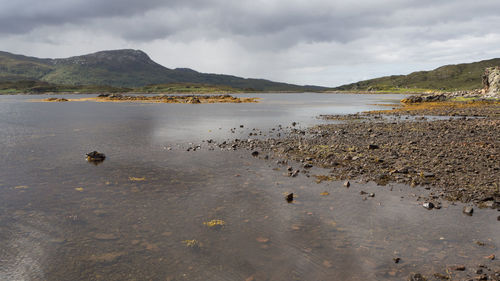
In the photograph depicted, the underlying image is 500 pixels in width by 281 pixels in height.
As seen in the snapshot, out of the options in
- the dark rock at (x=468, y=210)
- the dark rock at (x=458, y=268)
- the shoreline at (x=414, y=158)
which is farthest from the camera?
the shoreline at (x=414, y=158)

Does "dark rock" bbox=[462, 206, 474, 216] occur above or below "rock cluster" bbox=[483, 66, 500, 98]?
below

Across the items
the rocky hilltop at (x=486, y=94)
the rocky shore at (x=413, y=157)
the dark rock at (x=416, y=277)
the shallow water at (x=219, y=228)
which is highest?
the rocky hilltop at (x=486, y=94)

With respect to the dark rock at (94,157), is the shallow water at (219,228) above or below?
below

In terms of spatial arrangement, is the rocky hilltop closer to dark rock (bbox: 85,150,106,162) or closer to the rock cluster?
the rock cluster

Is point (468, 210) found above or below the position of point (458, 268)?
above

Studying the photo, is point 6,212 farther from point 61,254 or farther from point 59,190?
point 61,254

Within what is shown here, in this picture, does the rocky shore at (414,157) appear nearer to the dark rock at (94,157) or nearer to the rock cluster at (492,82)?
the dark rock at (94,157)

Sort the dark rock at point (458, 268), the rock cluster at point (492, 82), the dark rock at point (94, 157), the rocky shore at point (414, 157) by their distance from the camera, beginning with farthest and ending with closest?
the rock cluster at point (492, 82) → the dark rock at point (94, 157) → the rocky shore at point (414, 157) → the dark rock at point (458, 268)

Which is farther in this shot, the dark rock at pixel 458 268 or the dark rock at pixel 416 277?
the dark rock at pixel 458 268

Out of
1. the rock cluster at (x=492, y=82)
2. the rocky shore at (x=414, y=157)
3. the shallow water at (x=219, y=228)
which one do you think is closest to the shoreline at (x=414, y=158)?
the rocky shore at (x=414, y=157)

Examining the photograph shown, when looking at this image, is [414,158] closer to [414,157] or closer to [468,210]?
[414,157]

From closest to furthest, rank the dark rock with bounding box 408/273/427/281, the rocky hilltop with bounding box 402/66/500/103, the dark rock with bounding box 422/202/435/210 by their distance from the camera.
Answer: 1. the dark rock with bounding box 408/273/427/281
2. the dark rock with bounding box 422/202/435/210
3. the rocky hilltop with bounding box 402/66/500/103

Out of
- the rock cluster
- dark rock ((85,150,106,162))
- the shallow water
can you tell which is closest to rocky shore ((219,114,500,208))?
the shallow water

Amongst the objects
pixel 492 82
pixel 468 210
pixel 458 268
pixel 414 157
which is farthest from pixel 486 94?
pixel 458 268
